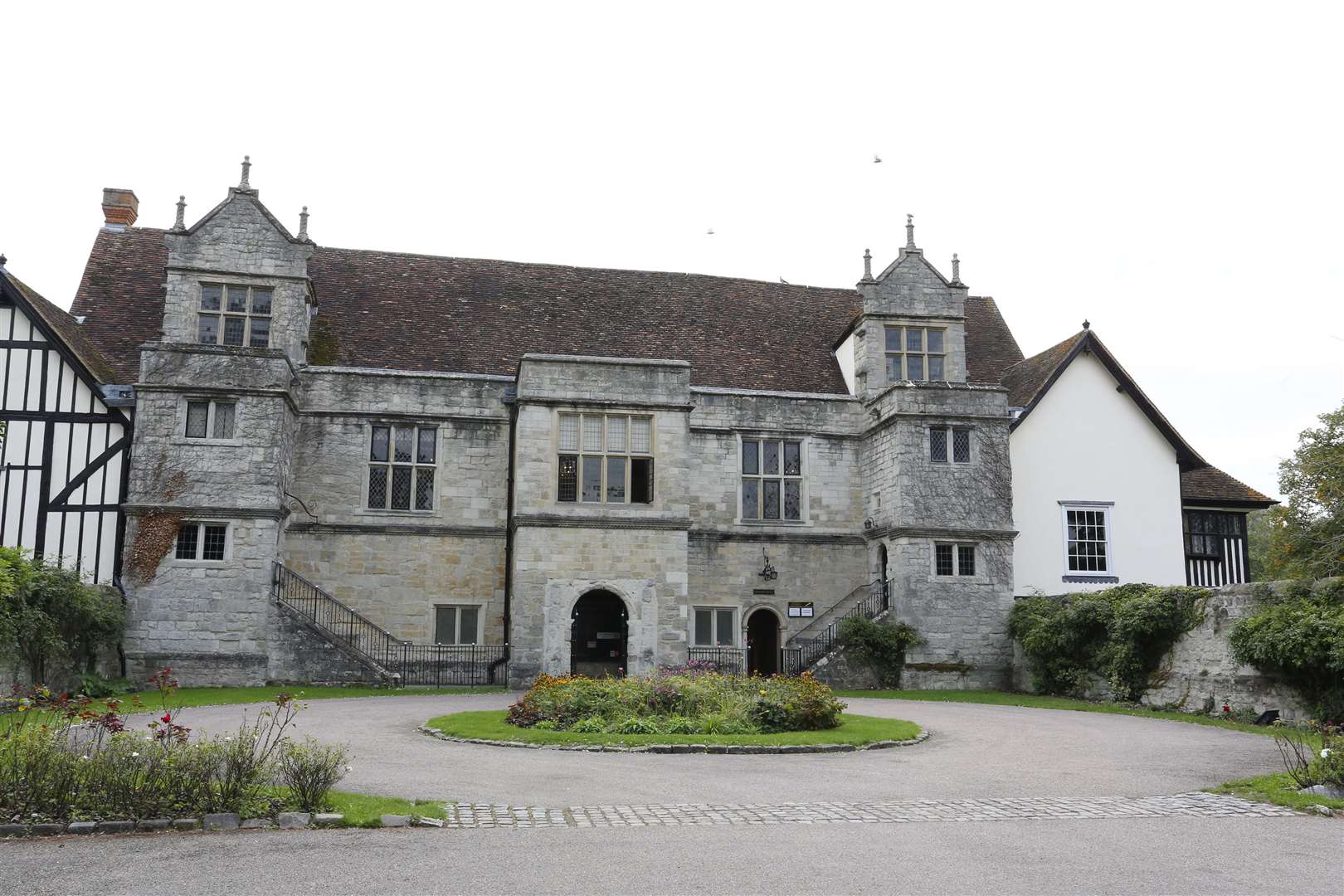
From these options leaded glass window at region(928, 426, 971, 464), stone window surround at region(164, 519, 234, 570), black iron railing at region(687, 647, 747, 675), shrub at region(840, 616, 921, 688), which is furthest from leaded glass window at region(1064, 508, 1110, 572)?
stone window surround at region(164, 519, 234, 570)

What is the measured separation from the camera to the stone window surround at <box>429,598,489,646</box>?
2523 centimetres

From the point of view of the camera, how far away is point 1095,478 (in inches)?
1096

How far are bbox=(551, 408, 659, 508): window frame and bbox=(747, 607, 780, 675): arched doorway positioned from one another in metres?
5.08

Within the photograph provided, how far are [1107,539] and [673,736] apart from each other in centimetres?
1761

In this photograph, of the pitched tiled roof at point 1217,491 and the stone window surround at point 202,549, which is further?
the pitched tiled roof at point 1217,491

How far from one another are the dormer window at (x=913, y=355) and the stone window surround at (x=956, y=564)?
471cm

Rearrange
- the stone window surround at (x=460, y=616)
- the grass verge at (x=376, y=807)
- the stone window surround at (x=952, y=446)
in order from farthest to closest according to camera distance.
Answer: the stone window surround at (x=952, y=446) < the stone window surround at (x=460, y=616) < the grass verge at (x=376, y=807)

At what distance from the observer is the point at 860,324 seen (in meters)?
28.1

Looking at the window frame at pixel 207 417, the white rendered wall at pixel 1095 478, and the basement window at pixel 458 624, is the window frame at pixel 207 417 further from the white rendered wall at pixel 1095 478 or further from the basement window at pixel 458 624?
the white rendered wall at pixel 1095 478

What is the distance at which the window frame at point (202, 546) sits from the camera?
2283cm

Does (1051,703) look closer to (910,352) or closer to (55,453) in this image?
(910,352)

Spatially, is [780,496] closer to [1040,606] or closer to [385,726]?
[1040,606]

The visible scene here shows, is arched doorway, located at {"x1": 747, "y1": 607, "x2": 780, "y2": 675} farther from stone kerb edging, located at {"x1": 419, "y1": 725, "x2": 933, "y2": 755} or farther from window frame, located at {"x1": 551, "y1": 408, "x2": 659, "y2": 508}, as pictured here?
stone kerb edging, located at {"x1": 419, "y1": 725, "x2": 933, "y2": 755}

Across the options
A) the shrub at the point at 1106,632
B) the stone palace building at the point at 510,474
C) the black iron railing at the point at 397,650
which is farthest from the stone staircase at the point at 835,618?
the black iron railing at the point at 397,650
